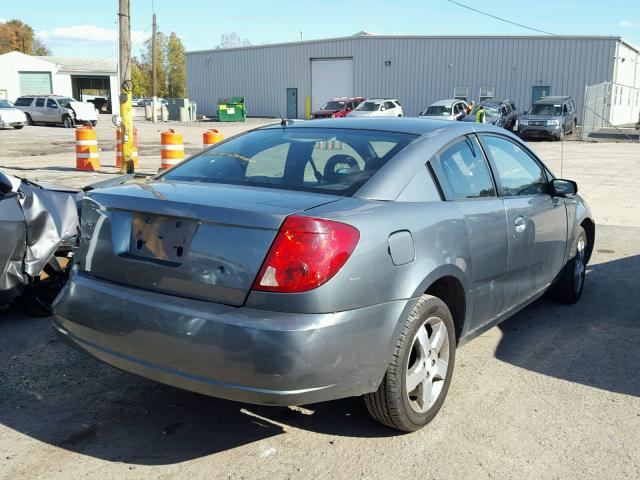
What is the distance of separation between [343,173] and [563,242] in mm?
2356

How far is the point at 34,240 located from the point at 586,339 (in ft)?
13.9

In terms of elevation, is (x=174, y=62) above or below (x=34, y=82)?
above

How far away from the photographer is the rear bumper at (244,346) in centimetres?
279

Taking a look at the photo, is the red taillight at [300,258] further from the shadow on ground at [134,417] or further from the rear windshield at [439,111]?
the rear windshield at [439,111]

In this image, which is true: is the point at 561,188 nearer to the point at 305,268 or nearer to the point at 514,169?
the point at 514,169

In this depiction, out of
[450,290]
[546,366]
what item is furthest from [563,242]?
[450,290]

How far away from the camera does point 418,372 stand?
3400mm

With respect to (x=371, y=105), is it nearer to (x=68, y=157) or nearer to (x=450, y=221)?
(x=68, y=157)

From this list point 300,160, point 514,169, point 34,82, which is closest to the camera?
point 300,160

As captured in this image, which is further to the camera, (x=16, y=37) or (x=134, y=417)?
(x=16, y=37)

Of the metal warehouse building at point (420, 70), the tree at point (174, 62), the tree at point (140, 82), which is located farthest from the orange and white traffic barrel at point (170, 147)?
the tree at point (174, 62)

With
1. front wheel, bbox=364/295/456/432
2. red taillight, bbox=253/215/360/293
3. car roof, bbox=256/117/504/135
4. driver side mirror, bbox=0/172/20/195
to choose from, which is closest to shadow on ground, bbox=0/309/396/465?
front wheel, bbox=364/295/456/432

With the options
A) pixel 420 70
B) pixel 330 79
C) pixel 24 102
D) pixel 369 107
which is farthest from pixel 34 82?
pixel 369 107

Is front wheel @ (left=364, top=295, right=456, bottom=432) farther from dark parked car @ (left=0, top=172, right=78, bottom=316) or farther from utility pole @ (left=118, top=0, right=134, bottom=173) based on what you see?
utility pole @ (left=118, top=0, right=134, bottom=173)
